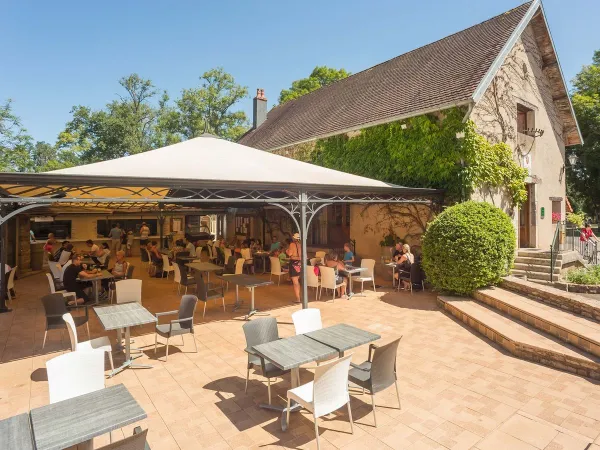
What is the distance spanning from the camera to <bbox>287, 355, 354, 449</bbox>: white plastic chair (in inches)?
124

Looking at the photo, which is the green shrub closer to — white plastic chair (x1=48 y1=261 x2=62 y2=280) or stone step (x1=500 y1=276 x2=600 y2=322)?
stone step (x1=500 y1=276 x2=600 y2=322)

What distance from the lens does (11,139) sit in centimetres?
2941

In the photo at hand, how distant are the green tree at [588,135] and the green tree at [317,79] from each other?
57.1 ft

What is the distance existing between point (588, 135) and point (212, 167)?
1049 inches

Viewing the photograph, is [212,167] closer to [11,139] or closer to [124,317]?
[124,317]

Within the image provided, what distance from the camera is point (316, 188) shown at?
7.62m

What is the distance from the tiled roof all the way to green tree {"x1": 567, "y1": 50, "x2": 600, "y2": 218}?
14750 mm

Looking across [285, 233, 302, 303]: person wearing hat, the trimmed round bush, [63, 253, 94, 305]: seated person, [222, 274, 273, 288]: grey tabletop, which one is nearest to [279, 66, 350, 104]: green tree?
[285, 233, 302, 303]: person wearing hat

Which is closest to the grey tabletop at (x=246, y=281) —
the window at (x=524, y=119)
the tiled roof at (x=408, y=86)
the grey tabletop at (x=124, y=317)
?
the grey tabletop at (x=124, y=317)

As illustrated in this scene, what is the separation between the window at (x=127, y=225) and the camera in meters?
18.8

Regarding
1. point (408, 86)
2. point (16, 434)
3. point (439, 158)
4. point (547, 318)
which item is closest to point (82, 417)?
point (16, 434)

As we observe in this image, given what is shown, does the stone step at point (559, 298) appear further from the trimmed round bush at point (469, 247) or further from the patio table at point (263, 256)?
the patio table at point (263, 256)

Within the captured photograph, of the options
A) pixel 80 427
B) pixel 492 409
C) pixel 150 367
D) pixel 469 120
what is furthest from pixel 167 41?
pixel 492 409

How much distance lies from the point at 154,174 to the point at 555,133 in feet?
50.3
